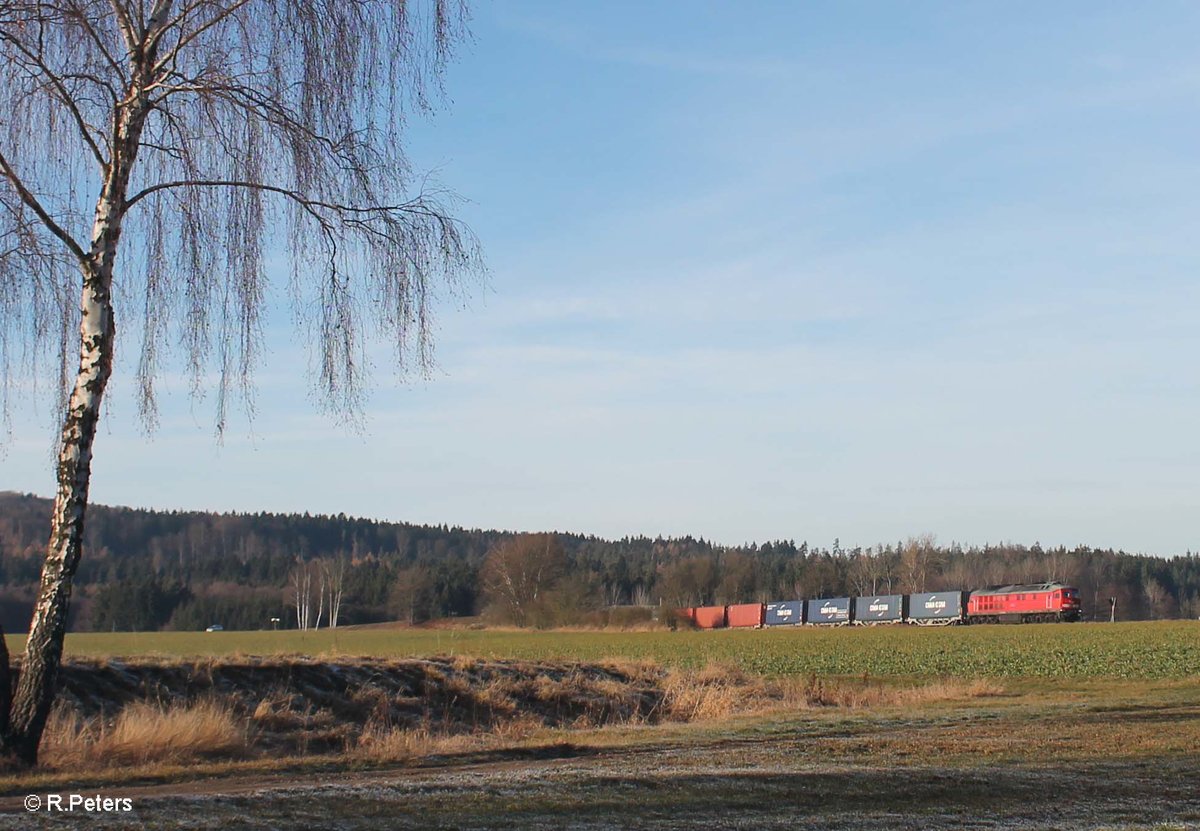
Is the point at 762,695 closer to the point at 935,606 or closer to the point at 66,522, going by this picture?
the point at 66,522

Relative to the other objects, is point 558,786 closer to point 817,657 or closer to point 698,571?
point 817,657

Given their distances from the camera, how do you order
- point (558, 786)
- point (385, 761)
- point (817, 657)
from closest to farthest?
point (558, 786) → point (385, 761) → point (817, 657)

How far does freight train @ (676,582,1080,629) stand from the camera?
86.0 meters

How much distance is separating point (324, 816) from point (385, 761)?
17.3 feet

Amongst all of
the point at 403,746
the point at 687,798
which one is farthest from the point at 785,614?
the point at 687,798

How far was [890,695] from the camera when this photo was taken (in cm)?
2509

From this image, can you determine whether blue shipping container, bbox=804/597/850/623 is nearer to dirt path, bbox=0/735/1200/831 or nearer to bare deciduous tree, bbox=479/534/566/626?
bare deciduous tree, bbox=479/534/566/626

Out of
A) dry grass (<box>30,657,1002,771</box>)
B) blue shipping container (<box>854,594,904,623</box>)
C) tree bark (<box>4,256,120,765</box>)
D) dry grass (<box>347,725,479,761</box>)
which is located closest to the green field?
dry grass (<box>30,657,1002,771</box>)

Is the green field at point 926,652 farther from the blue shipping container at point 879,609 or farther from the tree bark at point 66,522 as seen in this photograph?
the blue shipping container at point 879,609

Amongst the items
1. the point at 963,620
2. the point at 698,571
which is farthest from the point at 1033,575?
the point at 963,620

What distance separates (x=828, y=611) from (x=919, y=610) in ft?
29.7

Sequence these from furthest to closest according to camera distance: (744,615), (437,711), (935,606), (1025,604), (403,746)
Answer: (744,615) < (935,606) < (1025,604) < (437,711) < (403,746)

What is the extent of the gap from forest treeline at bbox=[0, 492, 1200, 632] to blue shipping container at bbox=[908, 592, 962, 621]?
2617cm

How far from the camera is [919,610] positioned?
9638 centimetres
